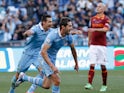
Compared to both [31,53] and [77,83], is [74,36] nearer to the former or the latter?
[77,83]

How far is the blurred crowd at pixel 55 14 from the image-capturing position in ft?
85.5

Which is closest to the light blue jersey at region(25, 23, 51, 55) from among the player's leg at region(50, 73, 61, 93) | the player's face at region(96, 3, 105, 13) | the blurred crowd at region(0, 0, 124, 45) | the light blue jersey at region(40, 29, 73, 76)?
the light blue jersey at region(40, 29, 73, 76)

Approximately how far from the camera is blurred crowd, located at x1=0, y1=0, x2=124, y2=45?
26.0 m

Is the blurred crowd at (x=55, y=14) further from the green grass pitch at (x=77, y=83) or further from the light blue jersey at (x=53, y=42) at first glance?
the light blue jersey at (x=53, y=42)

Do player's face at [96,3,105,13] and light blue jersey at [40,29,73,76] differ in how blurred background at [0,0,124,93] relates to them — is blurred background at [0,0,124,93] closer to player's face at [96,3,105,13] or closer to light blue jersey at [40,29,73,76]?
player's face at [96,3,105,13]

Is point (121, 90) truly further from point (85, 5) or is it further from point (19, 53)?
point (85, 5)

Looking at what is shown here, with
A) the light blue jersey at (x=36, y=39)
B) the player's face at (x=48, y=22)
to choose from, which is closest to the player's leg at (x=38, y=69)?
the light blue jersey at (x=36, y=39)

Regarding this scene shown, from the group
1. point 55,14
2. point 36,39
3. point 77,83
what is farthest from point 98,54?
point 55,14

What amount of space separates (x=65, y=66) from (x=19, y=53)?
2.05 meters

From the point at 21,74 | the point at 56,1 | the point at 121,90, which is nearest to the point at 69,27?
the point at 21,74

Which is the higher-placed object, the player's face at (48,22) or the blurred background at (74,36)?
the player's face at (48,22)

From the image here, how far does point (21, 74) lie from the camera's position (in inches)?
553

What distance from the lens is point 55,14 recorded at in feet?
93.5

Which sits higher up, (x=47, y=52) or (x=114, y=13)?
(x=47, y=52)
